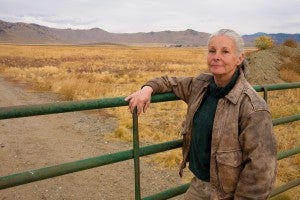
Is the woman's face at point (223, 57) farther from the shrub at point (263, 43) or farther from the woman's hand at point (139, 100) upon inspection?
the shrub at point (263, 43)

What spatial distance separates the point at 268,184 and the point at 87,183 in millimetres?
4696

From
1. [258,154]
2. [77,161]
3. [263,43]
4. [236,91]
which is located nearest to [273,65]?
[263,43]

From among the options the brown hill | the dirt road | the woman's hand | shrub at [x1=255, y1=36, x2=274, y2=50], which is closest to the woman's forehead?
the woman's hand

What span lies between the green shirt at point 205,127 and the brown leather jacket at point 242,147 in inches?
3.1

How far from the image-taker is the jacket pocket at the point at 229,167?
90.0 inches

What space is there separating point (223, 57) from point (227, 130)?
0.44 metres

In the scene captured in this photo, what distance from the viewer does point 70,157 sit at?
788 cm

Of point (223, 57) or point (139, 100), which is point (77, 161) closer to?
point (139, 100)

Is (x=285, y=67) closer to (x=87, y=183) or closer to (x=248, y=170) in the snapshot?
(x=87, y=183)

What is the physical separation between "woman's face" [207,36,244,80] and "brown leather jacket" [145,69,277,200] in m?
0.09

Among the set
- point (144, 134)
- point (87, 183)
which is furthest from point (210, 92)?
point (144, 134)

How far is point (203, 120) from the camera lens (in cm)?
246

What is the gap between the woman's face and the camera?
2.36 m

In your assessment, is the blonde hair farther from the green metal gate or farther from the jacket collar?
the green metal gate
